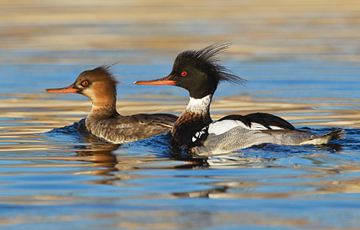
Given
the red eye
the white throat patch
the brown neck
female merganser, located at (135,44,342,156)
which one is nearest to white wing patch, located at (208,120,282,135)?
female merganser, located at (135,44,342,156)

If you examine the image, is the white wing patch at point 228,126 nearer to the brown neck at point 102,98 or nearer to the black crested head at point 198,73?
the black crested head at point 198,73

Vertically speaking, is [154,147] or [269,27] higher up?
[269,27]

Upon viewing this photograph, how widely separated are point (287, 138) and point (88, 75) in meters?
3.71

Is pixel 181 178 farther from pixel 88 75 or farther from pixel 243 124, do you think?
pixel 88 75

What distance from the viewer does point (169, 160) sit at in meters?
10.6

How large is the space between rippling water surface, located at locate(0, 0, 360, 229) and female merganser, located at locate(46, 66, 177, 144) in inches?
10.6

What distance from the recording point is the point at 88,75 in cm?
1366

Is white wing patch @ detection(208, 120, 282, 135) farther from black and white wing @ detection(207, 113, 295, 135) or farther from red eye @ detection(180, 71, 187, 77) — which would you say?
red eye @ detection(180, 71, 187, 77)

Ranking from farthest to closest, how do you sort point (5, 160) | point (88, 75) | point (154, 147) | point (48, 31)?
point (48, 31), point (88, 75), point (154, 147), point (5, 160)

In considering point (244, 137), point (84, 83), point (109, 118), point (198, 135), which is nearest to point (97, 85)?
point (84, 83)

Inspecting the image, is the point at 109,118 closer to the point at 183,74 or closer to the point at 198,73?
the point at 183,74

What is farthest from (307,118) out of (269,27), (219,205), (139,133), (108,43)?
(269,27)

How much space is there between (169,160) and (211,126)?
40.1 inches

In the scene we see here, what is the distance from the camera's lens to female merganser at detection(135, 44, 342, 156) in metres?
10.8
